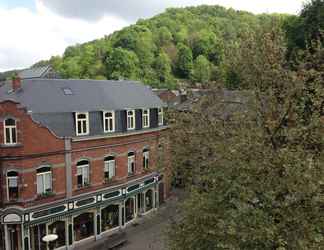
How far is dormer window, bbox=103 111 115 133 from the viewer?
23.4 metres

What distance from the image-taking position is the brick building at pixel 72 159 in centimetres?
1925

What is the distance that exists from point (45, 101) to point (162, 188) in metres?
13.5

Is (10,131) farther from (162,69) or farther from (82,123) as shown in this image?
(162,69)

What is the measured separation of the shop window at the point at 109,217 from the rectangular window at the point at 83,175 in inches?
104

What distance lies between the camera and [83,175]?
22.3 metres

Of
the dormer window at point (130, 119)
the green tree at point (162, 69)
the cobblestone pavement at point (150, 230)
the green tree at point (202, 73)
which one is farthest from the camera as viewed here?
the green tree at point (162, 69)

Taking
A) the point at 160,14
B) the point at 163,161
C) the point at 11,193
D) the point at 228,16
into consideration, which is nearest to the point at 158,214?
the point at 11,193

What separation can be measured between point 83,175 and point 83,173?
0.13 meters

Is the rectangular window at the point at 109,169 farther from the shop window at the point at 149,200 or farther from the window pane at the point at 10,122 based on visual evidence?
the window pane at the point at 10,122

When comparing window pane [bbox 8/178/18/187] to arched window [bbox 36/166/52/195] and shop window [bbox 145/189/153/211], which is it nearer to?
arched window [bbox 36/166/52/195]

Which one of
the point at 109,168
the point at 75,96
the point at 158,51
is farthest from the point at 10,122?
the point at 158,51

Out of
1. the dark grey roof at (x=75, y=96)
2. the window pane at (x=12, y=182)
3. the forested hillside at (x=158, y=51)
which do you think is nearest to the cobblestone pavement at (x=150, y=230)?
the window pane at (x=12, y=182)

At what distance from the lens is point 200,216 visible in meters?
10.6

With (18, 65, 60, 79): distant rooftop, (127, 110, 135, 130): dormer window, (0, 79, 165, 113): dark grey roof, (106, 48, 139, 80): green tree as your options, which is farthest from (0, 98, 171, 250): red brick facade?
(106, 48, 139, 80): green tree
